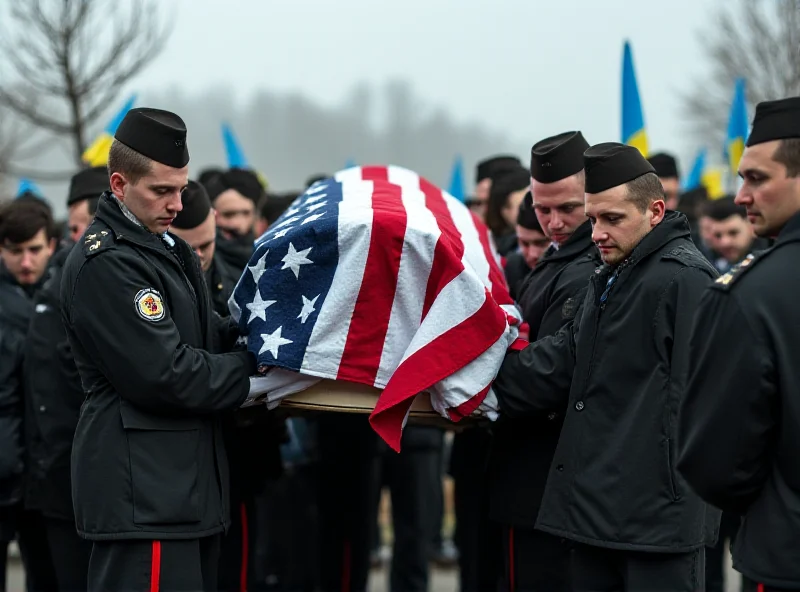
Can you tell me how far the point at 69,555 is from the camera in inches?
181

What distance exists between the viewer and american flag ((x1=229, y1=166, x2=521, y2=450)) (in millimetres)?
3979

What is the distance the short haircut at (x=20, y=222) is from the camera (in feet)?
17.1

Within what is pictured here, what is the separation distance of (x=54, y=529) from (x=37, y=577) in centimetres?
57

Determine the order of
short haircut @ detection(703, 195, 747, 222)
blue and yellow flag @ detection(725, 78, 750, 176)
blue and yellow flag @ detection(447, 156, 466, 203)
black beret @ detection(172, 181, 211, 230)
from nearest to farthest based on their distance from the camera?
1. black beret @ detection(172, 181, 211, 230)
2. blue and yellow flag @ detection(725, 78, 750, 176)
3. short haircut @ detection(703, 195, 747, 222)
4. blue and yellow flag @ detection(447, 156, 466, 203)

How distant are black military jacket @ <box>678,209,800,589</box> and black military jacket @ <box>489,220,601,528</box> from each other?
Result: 1220 mm

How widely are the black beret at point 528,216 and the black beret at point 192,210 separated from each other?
4.63ft

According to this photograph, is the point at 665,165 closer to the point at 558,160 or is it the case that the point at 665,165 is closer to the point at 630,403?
the point at 558,160

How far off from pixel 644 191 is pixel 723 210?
12.3 ft

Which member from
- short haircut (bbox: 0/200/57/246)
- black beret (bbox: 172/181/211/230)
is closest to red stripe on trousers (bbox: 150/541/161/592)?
black beret (bbox: 172/181/211/230)

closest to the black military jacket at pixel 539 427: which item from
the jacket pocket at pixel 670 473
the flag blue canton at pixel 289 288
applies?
the jacket pocket at pixel 670 473

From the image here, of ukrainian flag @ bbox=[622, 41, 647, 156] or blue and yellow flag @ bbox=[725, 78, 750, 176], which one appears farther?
blue and yellow flag @ bbox=[725, 78, 750, 176]

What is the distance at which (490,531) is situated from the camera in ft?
16.1

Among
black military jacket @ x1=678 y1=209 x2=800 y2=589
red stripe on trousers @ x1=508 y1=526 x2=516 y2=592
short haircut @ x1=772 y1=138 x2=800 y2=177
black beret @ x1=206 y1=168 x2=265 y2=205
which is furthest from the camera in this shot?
black beret @ x1=206 y1=168 x2=265 y2=205

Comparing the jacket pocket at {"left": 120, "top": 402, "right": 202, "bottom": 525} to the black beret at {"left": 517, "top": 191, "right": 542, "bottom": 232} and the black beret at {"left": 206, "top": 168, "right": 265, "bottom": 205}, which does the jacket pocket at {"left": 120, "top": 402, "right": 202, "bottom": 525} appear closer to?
the black beret at {"left": 517, "top": 191, "right": 542, "bottom": 232}
